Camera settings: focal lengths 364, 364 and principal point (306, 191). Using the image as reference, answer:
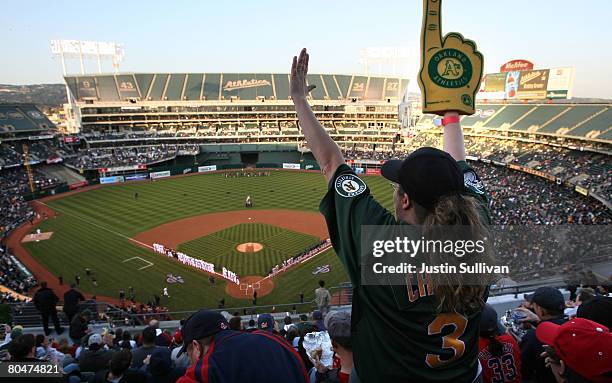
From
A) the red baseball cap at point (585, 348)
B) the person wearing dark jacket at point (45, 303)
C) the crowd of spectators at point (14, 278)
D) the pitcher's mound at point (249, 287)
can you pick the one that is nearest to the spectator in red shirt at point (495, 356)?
the red baseball cap at point (585, 348)

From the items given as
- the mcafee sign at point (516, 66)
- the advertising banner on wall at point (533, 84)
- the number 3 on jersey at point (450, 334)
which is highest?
the mcafee sign at point (516, 66)

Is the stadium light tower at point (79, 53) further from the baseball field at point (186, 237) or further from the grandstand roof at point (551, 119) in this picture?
the grandstand roof at point (551, 119)

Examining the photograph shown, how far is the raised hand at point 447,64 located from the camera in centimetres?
265

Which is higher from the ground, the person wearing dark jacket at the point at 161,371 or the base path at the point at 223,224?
the person wearing dark jacket at the point at 161,371

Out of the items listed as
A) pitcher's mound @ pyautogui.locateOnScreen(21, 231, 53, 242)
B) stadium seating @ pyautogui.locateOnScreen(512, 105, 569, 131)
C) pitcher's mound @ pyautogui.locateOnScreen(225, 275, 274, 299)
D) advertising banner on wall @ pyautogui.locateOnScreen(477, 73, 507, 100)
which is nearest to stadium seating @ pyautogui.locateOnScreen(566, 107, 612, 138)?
stadium seating @ pyautogui.locateOnScreen(512, 105, 569, 131)

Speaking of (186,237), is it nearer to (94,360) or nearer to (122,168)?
(94,360)

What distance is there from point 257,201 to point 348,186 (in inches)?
1388

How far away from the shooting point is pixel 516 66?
2073 inches

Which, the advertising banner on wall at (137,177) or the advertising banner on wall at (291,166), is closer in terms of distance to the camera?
the advertising banner on wall at (137,177)

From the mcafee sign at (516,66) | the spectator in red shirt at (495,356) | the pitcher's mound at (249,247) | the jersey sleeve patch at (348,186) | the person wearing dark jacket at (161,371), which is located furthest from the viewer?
the mcafee sign at (516,66)

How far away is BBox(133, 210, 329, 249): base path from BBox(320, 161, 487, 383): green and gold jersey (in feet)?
79.8

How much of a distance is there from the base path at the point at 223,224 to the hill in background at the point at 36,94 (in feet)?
517

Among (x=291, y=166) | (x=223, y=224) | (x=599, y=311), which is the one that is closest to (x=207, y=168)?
A: (x=291, y=166)

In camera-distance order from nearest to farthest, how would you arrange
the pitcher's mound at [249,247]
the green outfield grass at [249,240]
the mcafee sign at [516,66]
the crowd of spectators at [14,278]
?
1. the crowd of spectators at [14,278]
2. the green outfield grass at [249,240]
3. the pitcher's mound at [249,247]
4. the mcafee sign at [516,66]
